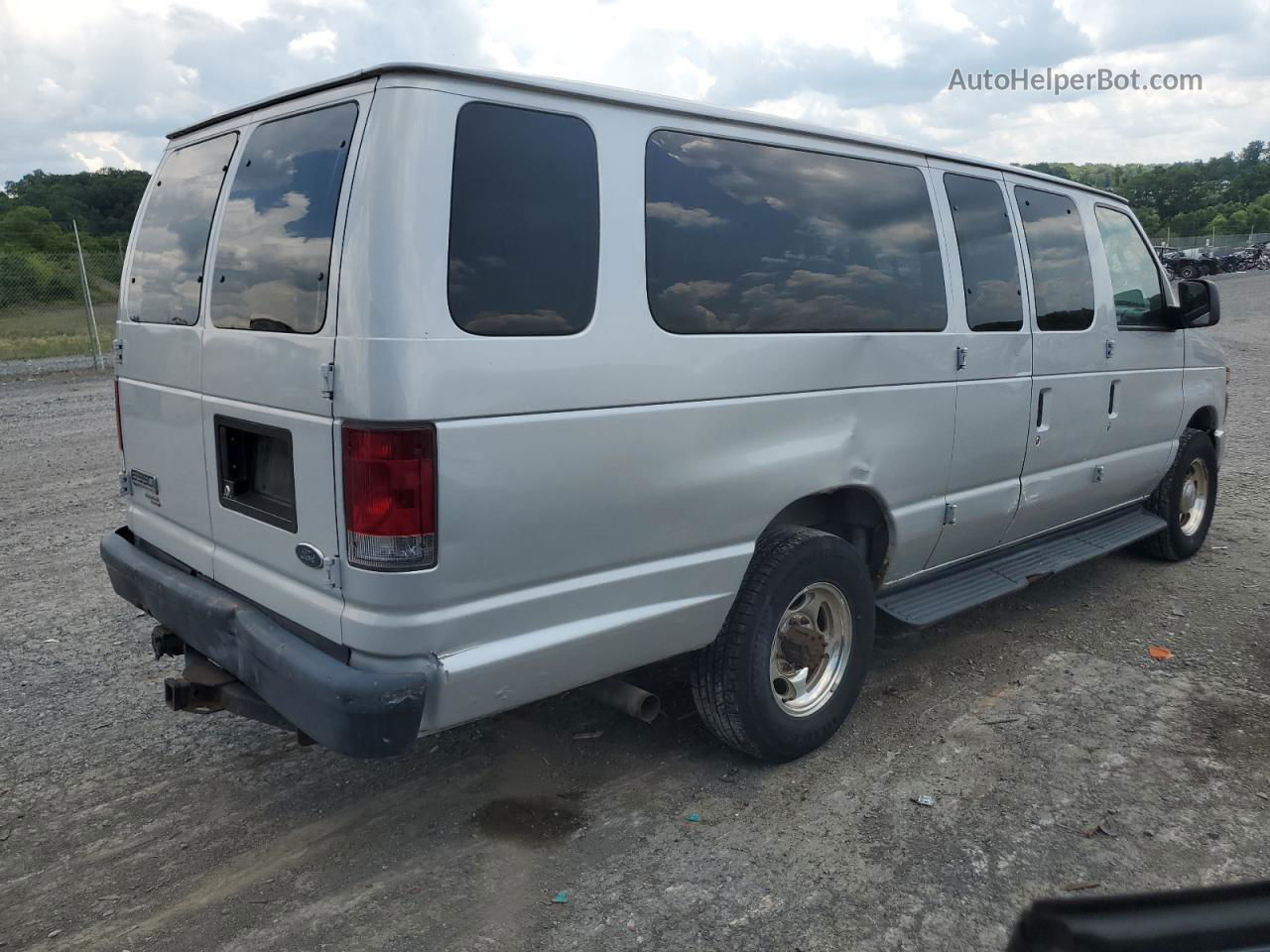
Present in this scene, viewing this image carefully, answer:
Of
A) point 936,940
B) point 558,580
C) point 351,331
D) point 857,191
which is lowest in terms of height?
point 936,940

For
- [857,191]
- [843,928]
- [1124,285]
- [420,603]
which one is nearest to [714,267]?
[857,191]

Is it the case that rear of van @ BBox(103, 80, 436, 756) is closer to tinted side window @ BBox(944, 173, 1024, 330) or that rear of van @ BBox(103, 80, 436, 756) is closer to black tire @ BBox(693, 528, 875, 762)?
black tire @ BBox(693, 528, 875, 762)

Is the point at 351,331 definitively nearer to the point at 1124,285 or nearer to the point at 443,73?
the point at 443,73

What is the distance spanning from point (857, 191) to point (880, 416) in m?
0.87

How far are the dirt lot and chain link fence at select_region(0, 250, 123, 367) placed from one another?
12884mm

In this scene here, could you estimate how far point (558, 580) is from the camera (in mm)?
2955

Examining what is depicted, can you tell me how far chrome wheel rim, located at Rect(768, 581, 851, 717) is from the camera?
3779mm

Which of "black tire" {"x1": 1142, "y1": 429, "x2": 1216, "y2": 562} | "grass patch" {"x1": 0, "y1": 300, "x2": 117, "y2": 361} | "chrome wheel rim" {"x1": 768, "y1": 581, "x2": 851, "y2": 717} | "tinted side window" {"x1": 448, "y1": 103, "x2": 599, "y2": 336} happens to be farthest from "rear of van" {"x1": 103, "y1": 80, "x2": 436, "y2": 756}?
"grass patch" {"x1": 0, "y1": 300, "x2": 117, "y2": 361}

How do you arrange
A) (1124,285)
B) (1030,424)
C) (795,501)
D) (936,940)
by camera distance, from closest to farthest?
(936,940) < (795,501) < (1030,424) < (1124,285)

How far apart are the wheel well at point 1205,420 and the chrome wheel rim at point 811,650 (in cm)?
355

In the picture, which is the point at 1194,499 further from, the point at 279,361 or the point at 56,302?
the point at 56,302

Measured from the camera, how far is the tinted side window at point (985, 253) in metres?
4.35

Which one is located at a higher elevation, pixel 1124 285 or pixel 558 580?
pixel 1124 285

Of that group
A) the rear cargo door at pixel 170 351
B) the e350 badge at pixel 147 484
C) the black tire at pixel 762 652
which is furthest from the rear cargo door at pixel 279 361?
the black tire at pixel 762 652
